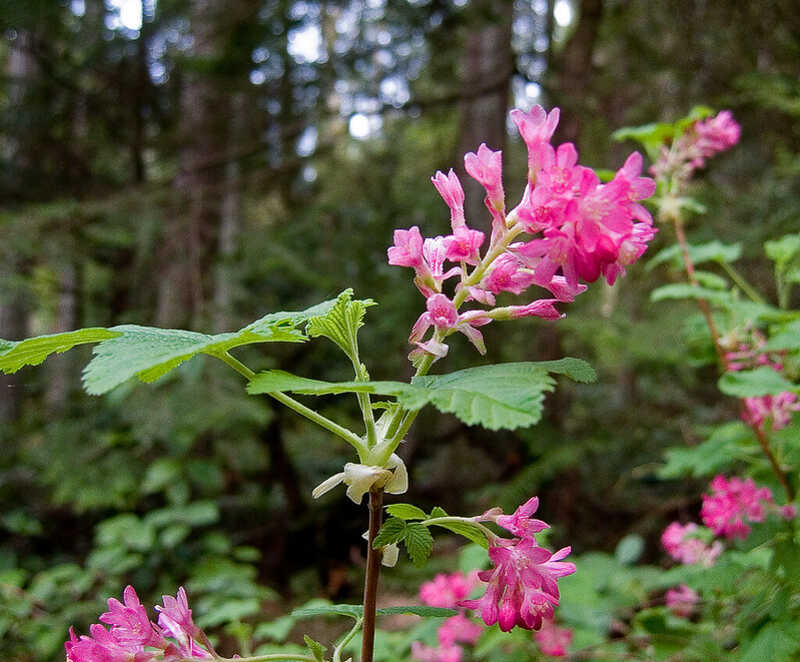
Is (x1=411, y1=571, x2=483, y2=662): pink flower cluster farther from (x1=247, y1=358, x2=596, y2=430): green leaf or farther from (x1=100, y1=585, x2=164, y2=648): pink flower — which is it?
(x1=247, y1=358, x2=596, y2=430): green leaf

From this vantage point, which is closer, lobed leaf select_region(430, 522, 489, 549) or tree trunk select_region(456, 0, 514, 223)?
Answer: lobed leaf select_region(430, 522, 489, 549)

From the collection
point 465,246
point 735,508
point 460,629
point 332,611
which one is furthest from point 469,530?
point 460,629

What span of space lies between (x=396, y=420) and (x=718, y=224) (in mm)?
4211

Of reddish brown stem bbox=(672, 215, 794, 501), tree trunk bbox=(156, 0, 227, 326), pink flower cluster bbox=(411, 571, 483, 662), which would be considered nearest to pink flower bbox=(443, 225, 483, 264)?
reddish brown stem bbox=(672, 215, 794, 501)

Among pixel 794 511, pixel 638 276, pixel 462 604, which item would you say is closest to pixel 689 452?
pixel 794 511

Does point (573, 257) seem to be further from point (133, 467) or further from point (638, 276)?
point (638, 276)

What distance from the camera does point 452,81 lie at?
6035 mm

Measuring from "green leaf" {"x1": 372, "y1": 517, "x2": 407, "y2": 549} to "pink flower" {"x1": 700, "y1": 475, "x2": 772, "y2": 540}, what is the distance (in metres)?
1.26

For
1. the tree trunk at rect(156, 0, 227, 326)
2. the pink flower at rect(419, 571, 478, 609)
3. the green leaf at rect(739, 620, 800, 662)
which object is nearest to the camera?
the green leaf at rect(739, 620, 800, 662)

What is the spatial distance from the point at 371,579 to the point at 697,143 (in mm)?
1714

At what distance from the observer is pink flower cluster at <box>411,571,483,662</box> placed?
7.53 feet

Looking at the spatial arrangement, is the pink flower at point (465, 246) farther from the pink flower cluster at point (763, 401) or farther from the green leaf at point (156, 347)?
the pink flower cluster at point (763, 401)

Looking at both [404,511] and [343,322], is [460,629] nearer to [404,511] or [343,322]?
[404,511]

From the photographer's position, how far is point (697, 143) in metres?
1.97
